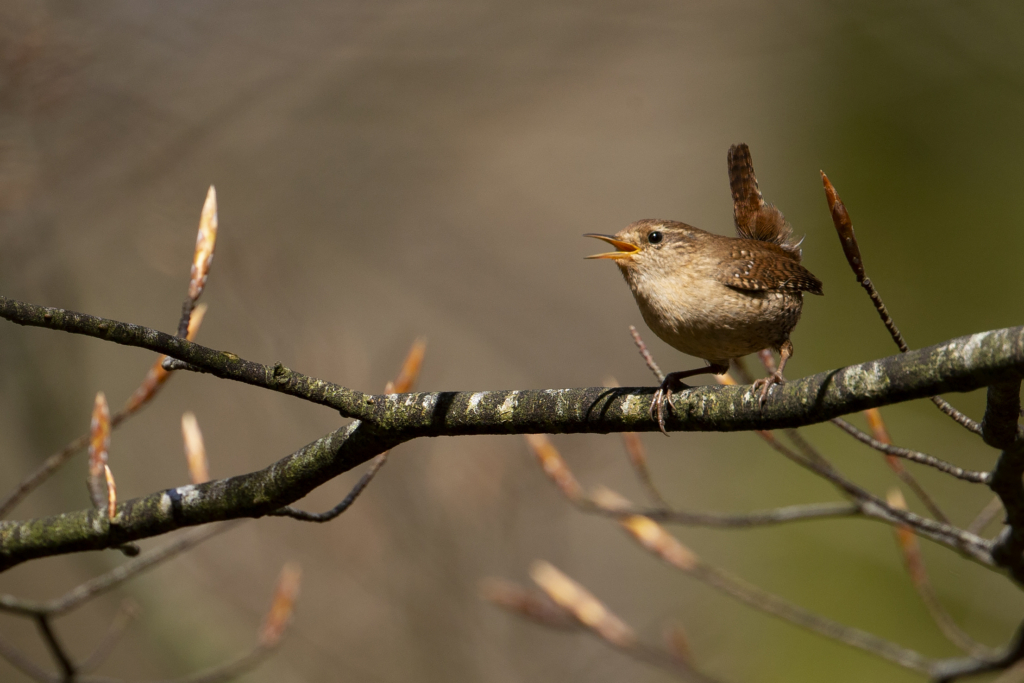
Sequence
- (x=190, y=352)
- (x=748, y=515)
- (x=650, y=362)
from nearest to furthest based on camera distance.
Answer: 1. (x=190, y=352)
2. (x=650, y=362)
3. (x=748, y=515)

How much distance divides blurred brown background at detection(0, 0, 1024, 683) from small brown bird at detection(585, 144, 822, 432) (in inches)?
51.8

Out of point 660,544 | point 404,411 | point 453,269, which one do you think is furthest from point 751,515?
point 453,269

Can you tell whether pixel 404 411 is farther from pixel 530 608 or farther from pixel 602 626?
pixel 530 608

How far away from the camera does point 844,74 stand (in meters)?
6.46

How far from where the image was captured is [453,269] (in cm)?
558

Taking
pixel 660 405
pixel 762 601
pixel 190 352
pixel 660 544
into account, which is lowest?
pixel 762 601

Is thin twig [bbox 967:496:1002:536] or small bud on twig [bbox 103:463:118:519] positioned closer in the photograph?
small bud on twig [bbox 103:463:118:519]

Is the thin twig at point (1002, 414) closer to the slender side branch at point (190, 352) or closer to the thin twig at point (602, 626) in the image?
the slender side branch at point (190, 352)

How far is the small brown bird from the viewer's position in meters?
2.29

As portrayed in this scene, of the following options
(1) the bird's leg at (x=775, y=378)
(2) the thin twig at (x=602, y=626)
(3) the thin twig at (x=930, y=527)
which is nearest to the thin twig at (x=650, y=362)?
(1) the bird's leg at (x=775, y=378)

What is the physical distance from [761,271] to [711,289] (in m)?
0.22

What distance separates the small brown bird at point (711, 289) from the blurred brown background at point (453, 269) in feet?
4.32

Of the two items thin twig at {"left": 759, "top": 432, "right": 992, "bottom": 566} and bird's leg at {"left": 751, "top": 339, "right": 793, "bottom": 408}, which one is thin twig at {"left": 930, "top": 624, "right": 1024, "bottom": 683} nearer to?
thin twig at {"left": 759, "top": 432, "right": 992, "bottom": 566}

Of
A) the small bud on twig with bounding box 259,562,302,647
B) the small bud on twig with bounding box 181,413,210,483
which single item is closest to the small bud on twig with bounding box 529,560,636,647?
the small bud on twig with bounding box 259,562,302,647
